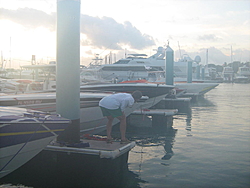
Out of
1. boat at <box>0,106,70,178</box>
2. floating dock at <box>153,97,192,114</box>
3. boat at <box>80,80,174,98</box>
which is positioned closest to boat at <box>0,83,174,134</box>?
boat at <box>0,106,70,178</box>

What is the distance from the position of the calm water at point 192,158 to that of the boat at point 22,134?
67.5 inches

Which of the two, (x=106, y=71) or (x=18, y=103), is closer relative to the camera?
(x=18, y=103)

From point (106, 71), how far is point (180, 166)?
27903 mm

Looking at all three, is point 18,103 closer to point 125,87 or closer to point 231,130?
point 125,87

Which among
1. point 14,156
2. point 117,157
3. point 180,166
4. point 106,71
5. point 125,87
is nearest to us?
point 14,156

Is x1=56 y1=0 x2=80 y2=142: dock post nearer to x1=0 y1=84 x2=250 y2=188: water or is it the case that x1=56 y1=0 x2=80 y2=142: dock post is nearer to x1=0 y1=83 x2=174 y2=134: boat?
x1=0 y1=84 x2=250 y2=188: water

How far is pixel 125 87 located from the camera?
13.1 metres

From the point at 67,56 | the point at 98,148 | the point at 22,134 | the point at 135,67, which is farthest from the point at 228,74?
the point at 22,134

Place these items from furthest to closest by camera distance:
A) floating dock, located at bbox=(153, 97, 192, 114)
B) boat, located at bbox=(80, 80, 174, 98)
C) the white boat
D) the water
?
the white boat
floating dock, located at bbox=(153, 97, 192, 114)
boat, located at bbox=(80, 80, 174, 98)
the water

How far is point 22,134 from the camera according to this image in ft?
15.5

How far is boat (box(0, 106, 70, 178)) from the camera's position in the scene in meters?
4.57

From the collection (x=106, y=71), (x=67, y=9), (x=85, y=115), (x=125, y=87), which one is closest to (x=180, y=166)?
(x=85, y=115)

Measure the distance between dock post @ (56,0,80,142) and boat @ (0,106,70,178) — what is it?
0.53 metres

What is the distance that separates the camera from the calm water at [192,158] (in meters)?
5.61
